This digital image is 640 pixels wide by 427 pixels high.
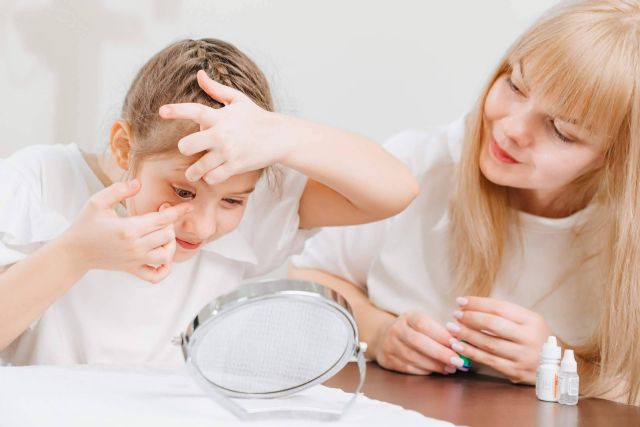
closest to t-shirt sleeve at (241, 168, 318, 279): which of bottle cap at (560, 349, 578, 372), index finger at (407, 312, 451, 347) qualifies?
index finger at (407, 312, 451, 347)

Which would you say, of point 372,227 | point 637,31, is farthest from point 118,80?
point 637,31

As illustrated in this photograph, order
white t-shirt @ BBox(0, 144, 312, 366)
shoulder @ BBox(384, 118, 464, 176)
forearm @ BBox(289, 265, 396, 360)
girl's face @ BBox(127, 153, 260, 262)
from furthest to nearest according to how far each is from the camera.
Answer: shoulder @ BBox(384, 118, 464, 176) < forearm @ BBox(289, 265, 396, 360) < white t-shirt @ BBox(0, 144, 312, 366) < girl's face @ BBox(127, 153, 260, 262)

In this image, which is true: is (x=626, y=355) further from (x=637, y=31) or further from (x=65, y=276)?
(x=65, y=276)

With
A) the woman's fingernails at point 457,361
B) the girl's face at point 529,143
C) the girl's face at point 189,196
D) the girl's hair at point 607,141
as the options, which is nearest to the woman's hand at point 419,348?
the woman's fingernails at point 457,361

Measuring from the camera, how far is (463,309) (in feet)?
4.55

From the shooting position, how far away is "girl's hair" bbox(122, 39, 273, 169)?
1154 mm

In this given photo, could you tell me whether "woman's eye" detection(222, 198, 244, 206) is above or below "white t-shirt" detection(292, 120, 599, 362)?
above

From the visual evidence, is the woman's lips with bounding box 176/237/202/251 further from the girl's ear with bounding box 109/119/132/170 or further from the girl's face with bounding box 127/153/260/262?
the girl's ear with bounding box 109/119/132/170

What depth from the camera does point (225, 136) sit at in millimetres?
1036

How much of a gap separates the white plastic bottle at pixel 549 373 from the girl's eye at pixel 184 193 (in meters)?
0.52

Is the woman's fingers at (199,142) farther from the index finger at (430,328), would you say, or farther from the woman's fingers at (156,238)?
the index finger at (430,328)

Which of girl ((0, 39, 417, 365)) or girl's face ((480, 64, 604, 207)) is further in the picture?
girl's face ((480, 64, 604, 207))

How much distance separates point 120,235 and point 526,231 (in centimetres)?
78

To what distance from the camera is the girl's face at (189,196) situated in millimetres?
1129
